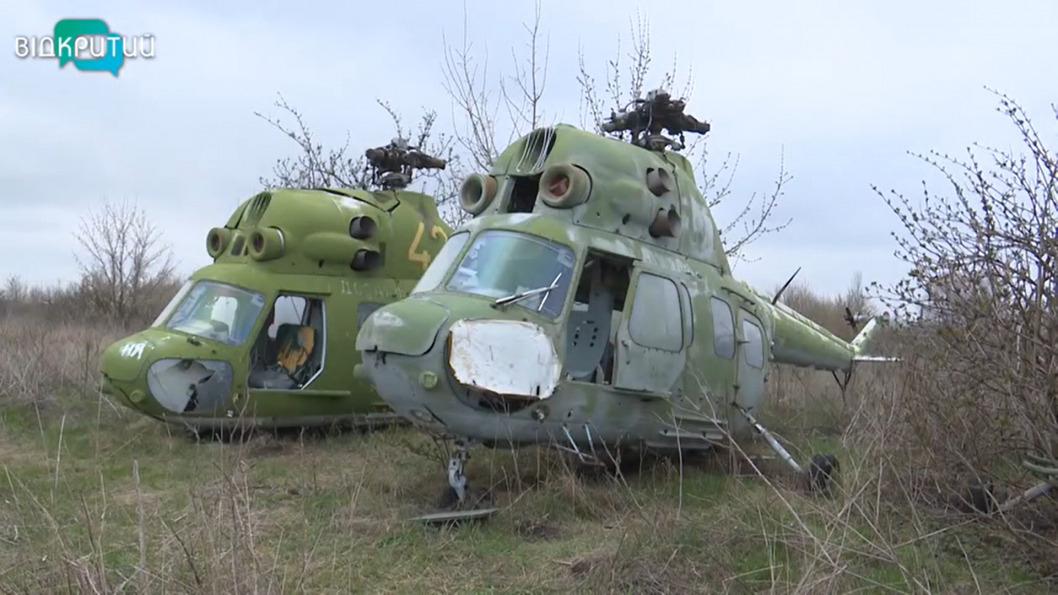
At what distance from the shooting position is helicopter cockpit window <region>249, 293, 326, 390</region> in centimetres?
940

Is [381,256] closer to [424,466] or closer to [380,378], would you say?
[424,466]

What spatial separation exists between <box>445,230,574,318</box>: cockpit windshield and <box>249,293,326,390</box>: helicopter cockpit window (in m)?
3.55

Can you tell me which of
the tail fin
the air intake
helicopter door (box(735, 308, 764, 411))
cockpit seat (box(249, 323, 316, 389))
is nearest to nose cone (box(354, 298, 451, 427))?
the air intake

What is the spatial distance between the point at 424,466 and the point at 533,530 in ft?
7.07

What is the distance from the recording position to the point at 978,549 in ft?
16.3

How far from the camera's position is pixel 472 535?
5.55m

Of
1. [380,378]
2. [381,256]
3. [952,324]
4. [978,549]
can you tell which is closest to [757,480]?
[978,549]

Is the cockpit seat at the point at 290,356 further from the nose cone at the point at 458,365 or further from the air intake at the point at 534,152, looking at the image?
the nose cone at the point at 458,365

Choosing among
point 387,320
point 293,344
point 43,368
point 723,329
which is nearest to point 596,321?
point 723,329

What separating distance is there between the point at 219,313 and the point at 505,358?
450 centimetres

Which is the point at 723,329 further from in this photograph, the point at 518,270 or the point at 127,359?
the point at 127,359

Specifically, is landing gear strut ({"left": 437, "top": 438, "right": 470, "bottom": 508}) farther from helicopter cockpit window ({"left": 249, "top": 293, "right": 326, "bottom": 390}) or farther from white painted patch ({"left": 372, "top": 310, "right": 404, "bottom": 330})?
helicopter cockpit window ({"left": 249, "top": 293, "right": 326, "bottom": 390})

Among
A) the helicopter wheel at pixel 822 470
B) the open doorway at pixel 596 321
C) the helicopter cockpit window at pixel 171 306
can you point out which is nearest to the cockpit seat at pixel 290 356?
the helicopter cockpit window at pixel 171 306

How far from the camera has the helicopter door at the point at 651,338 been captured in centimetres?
657
